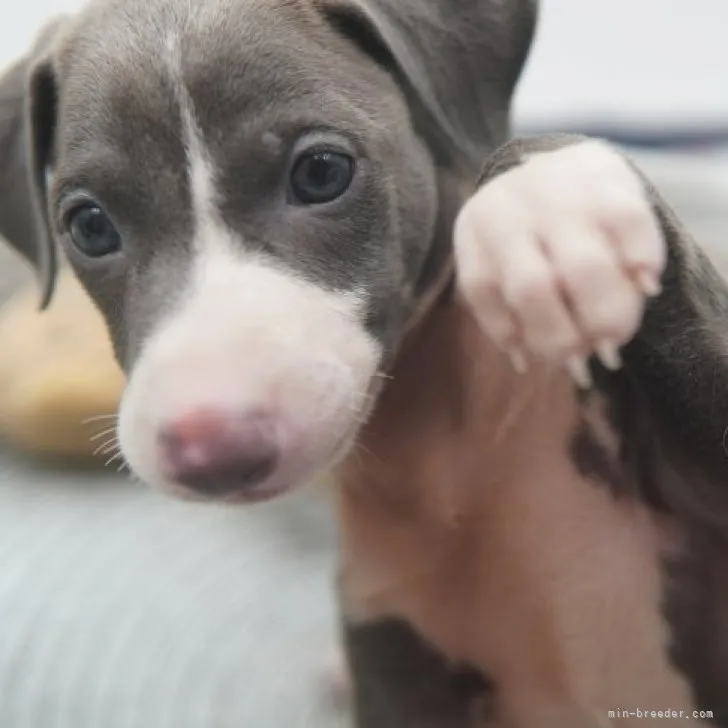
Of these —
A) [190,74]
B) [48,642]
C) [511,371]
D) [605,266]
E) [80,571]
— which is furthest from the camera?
[80,571]

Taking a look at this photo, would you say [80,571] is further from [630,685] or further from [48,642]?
[630,685]

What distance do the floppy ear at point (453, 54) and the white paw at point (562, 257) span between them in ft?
0.92

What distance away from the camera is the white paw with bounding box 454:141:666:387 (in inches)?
30.6

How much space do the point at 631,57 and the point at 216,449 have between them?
8.78 feet

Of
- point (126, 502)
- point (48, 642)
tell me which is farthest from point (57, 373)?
point (48, 642)

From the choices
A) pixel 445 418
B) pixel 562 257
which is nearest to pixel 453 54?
pixel 445 418

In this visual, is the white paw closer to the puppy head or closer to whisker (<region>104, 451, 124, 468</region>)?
the puppy head

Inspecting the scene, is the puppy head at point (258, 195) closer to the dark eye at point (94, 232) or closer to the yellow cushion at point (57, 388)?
the dark eye at point (94, 232)

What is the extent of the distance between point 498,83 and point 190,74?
1.07 ft

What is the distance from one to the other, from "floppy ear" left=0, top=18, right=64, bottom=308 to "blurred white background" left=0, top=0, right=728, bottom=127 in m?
2.02

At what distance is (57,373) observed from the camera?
5.82 feet

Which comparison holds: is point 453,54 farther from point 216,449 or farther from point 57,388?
point 57,388

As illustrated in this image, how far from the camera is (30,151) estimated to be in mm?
1201

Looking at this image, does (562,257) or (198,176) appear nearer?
(562,257)
